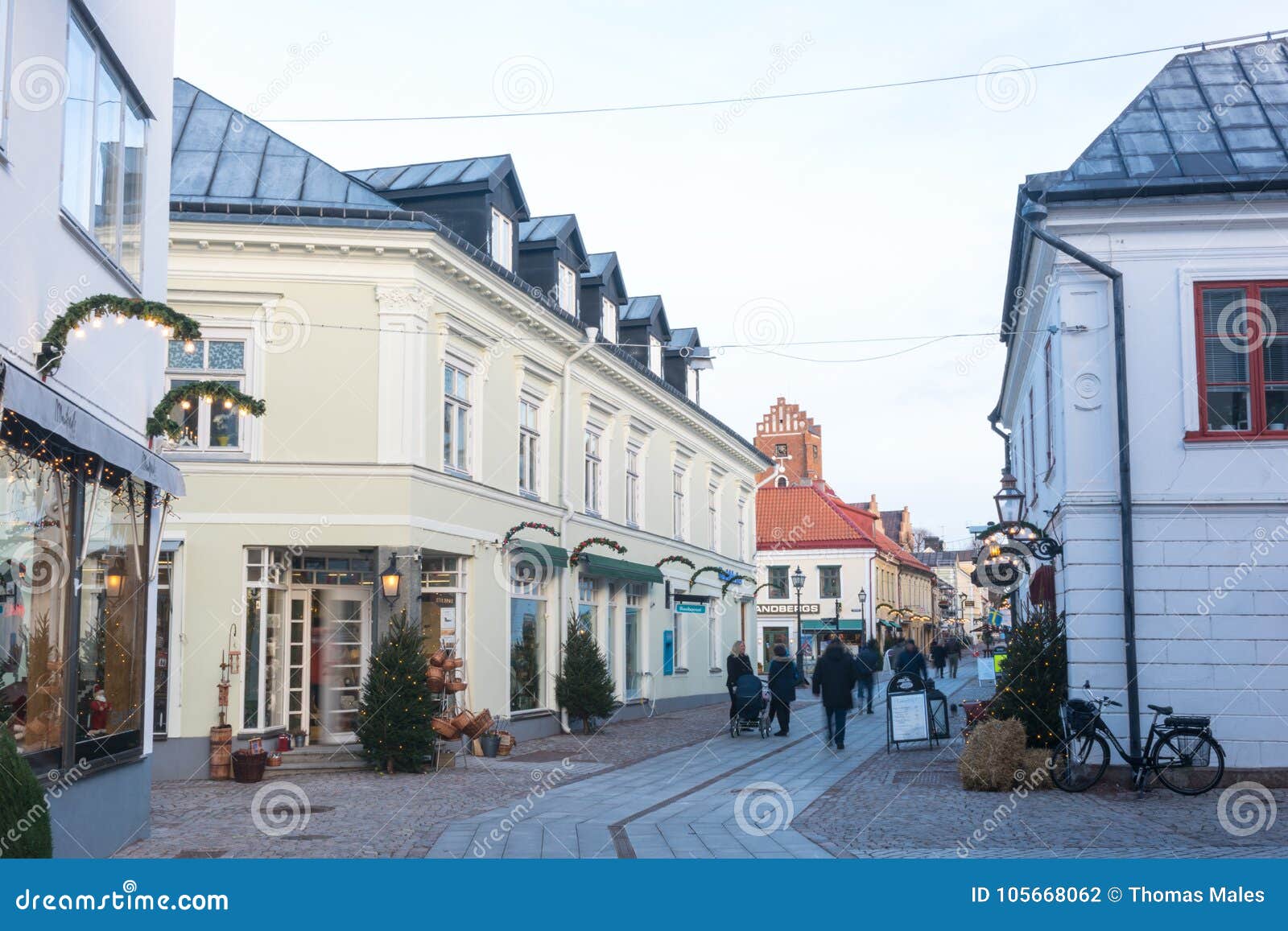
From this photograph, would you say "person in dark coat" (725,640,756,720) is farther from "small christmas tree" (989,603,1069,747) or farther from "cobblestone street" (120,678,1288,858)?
"small christmas tree" (989,603,1069,747)

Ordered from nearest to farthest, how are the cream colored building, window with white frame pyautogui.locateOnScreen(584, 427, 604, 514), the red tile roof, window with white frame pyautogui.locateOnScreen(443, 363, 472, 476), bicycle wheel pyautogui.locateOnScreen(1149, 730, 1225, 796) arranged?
bicycle wheel pyautogui.locateOnScreen(1149, 730, 1225, 796)
the cream colored building
window with white frame pyautogui.locateOnScreen(443, 363, 472, 476)
window with white frame pyautogui.locateOnScreen(584, 427, 604, 514)
the red tile roof

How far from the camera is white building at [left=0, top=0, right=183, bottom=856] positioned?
28.5ft

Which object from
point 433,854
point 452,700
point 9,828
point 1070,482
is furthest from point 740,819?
point 452,700

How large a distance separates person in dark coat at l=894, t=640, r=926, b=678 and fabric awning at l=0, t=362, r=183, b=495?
1427cm

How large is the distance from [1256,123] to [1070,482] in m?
5.13

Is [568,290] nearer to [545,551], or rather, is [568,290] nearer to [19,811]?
[545,551]

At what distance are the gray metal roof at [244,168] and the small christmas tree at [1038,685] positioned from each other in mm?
10752

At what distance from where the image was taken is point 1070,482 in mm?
15211

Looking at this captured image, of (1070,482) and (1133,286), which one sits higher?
(1133,286)

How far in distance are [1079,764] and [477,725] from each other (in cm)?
802

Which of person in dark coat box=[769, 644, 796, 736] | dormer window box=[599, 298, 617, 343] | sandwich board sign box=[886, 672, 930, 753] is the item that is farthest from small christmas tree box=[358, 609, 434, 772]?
dormer window box=[599, 298, 617, 343]

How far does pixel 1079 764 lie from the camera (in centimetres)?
1434

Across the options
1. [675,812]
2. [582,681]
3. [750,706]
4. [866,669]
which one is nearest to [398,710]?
[675,812]

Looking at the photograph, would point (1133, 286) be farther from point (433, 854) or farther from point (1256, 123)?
point (433, 854)
